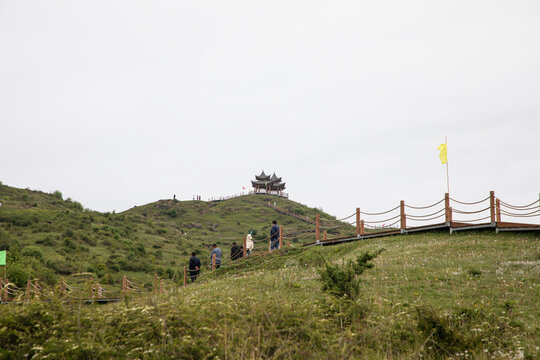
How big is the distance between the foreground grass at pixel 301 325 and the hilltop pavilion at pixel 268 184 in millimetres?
99614

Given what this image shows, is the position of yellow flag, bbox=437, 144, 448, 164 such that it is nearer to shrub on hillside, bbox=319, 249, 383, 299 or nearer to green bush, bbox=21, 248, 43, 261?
shrub on hillside, bbox=319, 249, 383, 299

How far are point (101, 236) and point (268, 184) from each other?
6656 centimetres

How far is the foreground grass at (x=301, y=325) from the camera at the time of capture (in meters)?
5.08

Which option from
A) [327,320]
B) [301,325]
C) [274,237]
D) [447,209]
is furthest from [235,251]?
[301,325]

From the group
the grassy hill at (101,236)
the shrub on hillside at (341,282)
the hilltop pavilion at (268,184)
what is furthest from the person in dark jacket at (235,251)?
the hilltop pavilion at (268,184)

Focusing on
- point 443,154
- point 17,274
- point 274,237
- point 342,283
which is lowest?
point 17,274

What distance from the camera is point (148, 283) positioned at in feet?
110

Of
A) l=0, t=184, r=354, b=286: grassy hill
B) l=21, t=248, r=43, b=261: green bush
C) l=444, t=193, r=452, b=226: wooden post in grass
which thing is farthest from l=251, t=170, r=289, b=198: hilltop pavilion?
l=444, t=193, r=452, b=226: wooden post in grass

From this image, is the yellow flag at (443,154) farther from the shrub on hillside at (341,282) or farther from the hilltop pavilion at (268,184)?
the hilltop pavilion at (268,184)

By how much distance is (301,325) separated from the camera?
5.67 m

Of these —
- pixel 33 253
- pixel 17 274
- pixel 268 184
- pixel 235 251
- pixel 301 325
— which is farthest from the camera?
pixel 268 184

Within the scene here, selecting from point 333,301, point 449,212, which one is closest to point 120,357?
point 333,301

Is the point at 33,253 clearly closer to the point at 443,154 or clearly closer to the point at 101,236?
the point at 101,236

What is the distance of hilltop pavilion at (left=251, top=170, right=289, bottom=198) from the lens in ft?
361
